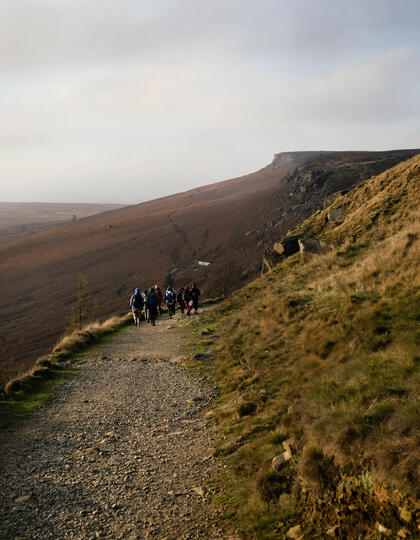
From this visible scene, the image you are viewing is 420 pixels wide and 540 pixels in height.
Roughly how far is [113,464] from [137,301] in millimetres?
16064

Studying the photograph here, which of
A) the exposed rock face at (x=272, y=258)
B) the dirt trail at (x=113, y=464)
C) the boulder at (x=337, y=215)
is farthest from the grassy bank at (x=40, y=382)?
the boulder at (x=337, y=215)

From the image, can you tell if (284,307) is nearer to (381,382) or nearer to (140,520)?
(381,382)

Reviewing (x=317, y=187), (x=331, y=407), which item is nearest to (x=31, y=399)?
(x=331, y=407)

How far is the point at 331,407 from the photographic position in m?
5.42

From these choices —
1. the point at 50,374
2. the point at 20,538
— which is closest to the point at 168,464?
the point at 20,538

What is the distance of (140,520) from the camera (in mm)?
4812

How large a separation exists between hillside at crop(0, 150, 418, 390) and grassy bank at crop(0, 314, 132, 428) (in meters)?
23.0

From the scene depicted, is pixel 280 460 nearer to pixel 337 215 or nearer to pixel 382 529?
pixel 382 529

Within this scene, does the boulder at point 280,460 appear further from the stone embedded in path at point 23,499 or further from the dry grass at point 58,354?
the dry grass at point 58,354

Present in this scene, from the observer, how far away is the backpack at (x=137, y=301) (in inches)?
868

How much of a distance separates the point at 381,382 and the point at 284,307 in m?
7.02

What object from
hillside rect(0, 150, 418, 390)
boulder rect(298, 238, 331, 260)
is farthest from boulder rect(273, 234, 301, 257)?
hillside rect(0, 150, 418, 390)

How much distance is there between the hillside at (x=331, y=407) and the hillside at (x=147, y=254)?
33861 millimetres

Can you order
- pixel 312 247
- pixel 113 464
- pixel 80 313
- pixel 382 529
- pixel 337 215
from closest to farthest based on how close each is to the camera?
pixel 382 529
pixel 113 464
pixel 312 247
pixel 337 215
pixel 80 313
